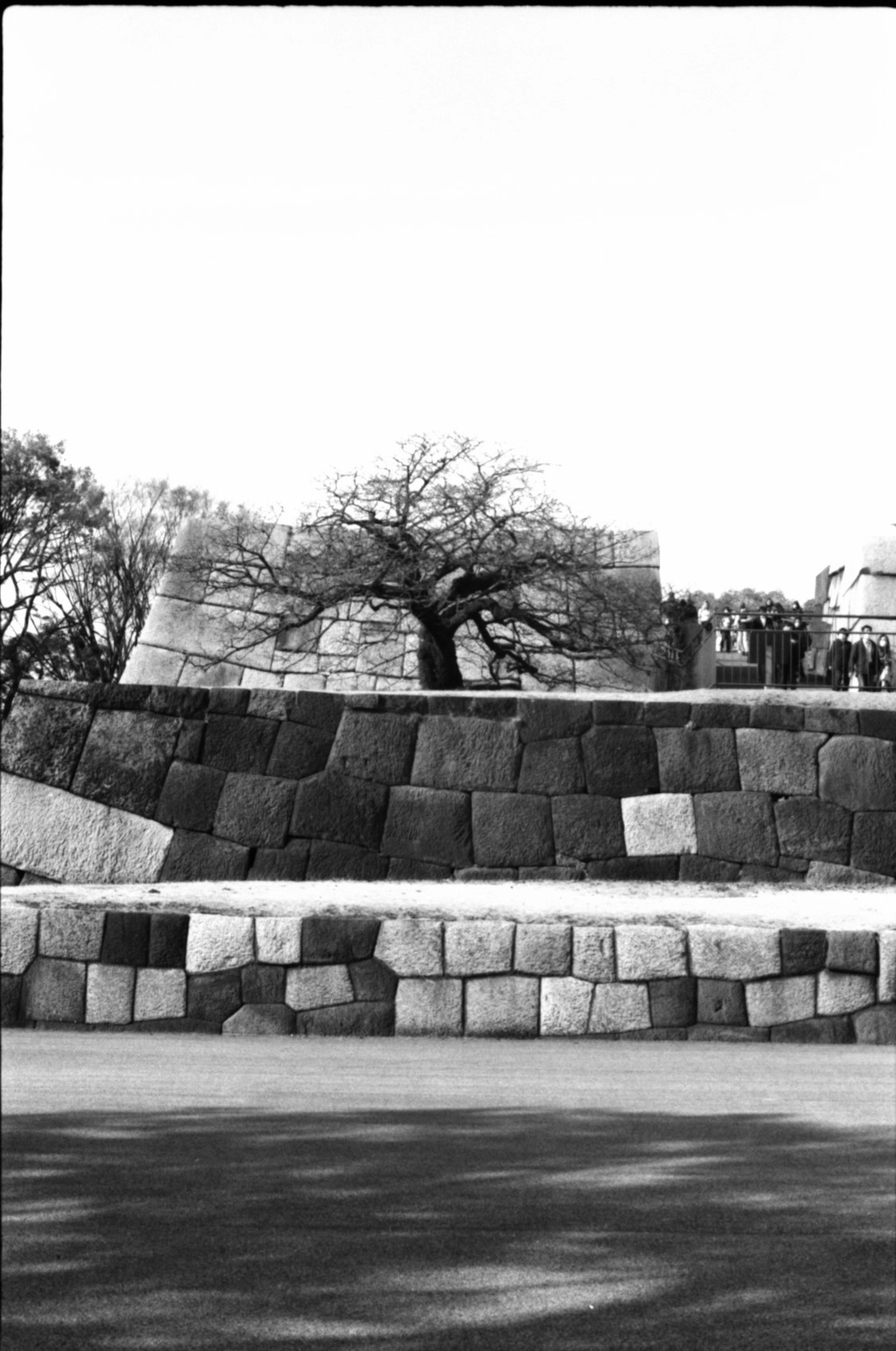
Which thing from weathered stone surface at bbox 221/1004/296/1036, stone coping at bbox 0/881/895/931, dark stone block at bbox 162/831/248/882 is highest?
dark stone block at bbox 162/831/248/882

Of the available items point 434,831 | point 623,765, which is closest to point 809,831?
point 623,765

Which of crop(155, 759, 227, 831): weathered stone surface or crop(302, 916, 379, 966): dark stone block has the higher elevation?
crop(155, 759, 227, 831): weathered stone surface

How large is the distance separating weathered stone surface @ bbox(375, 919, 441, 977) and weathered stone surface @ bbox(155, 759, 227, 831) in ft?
11.2

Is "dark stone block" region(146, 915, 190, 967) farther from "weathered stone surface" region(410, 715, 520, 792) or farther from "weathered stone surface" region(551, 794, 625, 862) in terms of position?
"weathered stone surface" region(551, 794, 625, 862)

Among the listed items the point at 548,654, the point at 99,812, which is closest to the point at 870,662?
the point at 548,654

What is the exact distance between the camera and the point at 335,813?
486 inches

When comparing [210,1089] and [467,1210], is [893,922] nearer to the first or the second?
[210,1089]

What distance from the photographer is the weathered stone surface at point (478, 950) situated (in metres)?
9.25

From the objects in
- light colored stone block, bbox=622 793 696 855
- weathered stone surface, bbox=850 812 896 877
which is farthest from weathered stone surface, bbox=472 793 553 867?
weathered stone surface, bbox=850 812 896 877

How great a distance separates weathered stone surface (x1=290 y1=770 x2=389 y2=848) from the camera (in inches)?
484

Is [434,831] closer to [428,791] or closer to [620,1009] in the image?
[428,791]

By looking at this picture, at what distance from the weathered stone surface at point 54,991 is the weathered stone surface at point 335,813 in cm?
323

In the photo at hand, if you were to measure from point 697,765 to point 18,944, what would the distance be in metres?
5.71

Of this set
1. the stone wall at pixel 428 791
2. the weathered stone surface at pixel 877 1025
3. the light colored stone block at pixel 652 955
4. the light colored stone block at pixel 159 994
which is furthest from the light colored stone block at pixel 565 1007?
the stone wall at pixel 428 791
